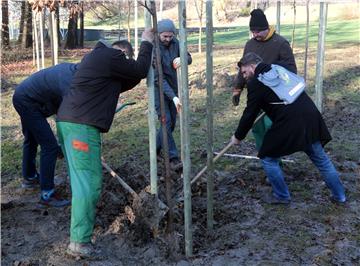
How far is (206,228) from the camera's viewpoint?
4.23 meters

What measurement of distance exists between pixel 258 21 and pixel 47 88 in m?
2.28

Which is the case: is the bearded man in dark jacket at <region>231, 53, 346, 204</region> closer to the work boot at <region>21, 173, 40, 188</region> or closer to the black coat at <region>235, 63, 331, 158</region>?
the black coat at <region>235, 63, 331, 158</region>

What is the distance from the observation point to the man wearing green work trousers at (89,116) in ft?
11.7

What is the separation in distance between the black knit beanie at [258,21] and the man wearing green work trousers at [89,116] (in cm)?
172

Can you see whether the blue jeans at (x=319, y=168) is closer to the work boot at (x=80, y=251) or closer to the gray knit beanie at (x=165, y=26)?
the gray knit beanie at (x=165, y=26)

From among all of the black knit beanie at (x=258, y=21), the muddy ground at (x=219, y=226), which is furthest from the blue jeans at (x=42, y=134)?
the black knit beanie at (x=258, y=21)

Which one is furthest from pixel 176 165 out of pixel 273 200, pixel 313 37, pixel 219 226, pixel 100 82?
pixel 313 37

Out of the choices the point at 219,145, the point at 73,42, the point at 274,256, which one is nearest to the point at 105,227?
the point at 274,256

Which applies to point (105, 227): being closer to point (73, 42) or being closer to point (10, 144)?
point (10, 144)

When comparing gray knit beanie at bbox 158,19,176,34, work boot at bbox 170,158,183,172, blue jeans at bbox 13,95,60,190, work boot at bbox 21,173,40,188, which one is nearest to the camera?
blue jeans at bbox 13,95,60,190

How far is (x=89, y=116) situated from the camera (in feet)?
11.8

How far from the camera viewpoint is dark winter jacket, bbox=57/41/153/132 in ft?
11.6

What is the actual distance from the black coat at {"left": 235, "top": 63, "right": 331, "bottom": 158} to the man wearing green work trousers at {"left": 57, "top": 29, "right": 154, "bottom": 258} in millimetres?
1139

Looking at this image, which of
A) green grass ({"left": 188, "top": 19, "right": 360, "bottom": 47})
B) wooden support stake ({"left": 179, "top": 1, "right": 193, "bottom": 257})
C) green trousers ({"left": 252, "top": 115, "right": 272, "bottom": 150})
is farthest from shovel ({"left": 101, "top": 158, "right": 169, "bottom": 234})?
green grass ({"left": 188, "top": 19, "right": 360, "bottom": 47})
